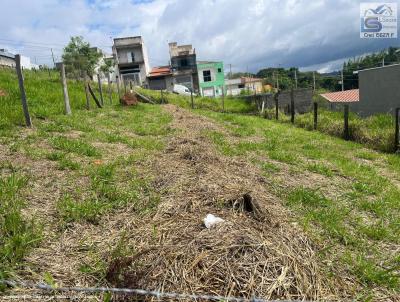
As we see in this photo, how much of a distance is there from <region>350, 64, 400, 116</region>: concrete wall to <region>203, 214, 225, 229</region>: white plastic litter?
547 inches

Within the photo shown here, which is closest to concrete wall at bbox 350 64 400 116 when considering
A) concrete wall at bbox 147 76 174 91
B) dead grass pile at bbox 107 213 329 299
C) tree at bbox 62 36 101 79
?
dead grass pile at bbox 107 213 329 299

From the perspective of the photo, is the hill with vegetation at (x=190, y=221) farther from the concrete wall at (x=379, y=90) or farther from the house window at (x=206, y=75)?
the house window at (x=206, y=75)

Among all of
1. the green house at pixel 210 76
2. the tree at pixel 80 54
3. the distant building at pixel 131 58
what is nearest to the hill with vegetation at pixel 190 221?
the tree at pixel 80 54

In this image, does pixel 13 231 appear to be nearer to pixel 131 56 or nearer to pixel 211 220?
pixel 211 220

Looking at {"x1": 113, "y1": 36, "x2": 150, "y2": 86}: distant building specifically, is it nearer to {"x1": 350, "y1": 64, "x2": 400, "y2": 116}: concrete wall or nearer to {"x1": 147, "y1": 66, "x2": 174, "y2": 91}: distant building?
{"x1": 147, "y1": 66, "x2": 174, "y2": 91}: distant building

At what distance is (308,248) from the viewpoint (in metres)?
2.92

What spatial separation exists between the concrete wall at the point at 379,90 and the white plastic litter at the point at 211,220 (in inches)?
547

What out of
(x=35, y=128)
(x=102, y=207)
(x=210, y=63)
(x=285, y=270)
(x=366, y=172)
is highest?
(x=210, y=63)

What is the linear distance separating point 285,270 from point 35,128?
6.44 meters

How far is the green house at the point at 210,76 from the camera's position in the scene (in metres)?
53.1

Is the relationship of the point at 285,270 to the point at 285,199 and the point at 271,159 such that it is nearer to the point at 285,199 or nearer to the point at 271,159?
the point at 285,199

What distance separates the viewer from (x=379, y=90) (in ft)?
49.9

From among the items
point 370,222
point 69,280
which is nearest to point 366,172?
point 370,222

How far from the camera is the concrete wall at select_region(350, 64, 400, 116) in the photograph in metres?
14.2
